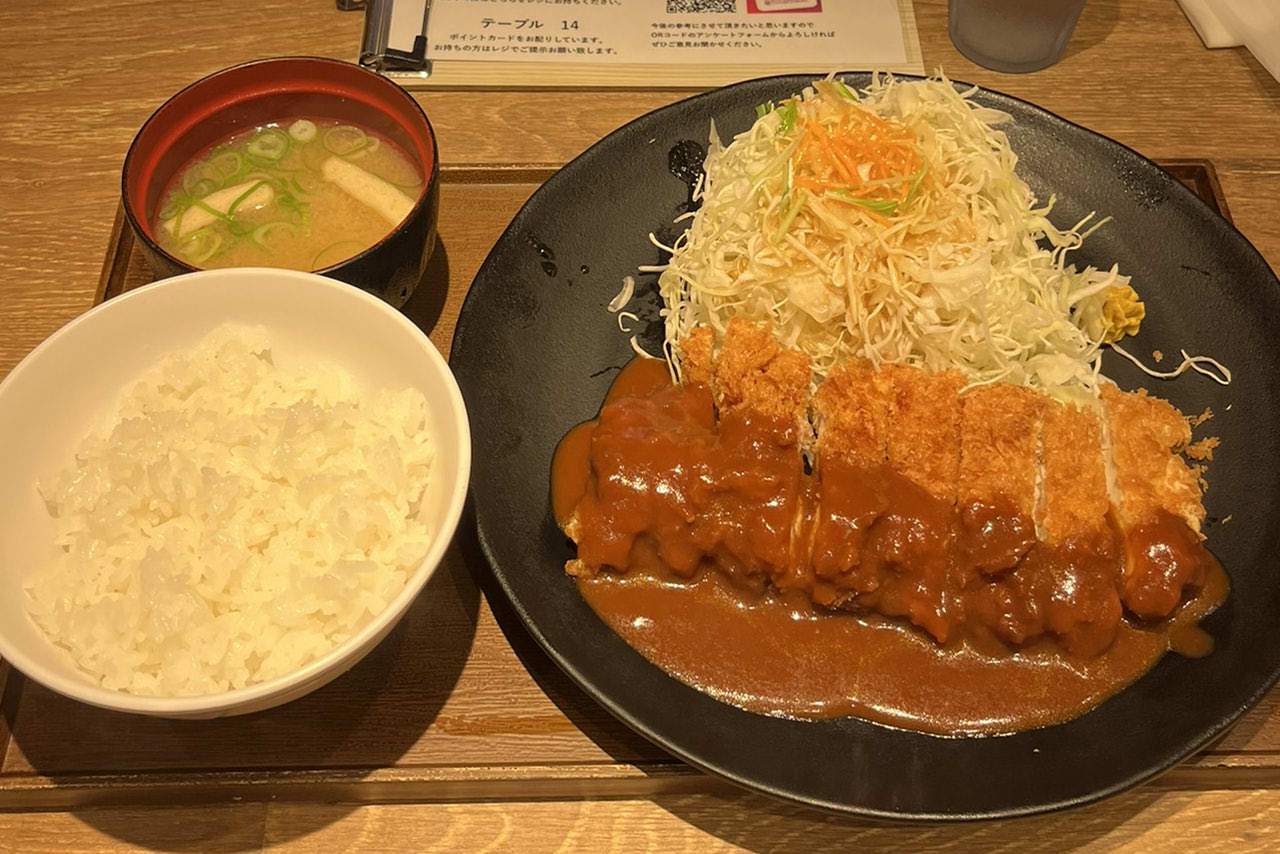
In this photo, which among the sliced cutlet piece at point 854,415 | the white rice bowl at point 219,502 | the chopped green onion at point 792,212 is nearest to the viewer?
the white rice bowl at point 219,502

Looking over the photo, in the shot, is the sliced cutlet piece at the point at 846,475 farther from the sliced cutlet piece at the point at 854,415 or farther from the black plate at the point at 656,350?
the black plate at the point at 656,350

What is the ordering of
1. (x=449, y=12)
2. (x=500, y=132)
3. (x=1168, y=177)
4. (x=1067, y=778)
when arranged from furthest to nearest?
(x=449, y=12)
(x=500, y=132)
(x=1168, y=177)
(x=1067, y=778)

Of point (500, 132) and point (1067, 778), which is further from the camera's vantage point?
point (500, 132)

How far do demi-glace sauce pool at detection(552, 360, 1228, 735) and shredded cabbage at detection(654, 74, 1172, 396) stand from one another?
23.5 inches

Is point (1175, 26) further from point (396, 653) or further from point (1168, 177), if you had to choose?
point (396, 653)

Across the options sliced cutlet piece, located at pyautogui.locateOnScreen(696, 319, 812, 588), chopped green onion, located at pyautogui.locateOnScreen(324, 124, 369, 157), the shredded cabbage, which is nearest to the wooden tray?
sliced cutlet piece, located at pyautogui.locateOnScreen(696, 319, 812, 588)

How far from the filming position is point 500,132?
111 inches

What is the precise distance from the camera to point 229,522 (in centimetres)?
169

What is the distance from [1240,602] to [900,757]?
82 centimetres

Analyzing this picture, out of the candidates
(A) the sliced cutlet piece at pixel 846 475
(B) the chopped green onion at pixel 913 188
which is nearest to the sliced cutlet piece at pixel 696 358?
(A) the sliced cutlet piece at pixel 846 475

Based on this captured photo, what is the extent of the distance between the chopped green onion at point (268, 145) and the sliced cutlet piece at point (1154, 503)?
212 cm

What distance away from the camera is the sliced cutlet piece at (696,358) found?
2.18 metres

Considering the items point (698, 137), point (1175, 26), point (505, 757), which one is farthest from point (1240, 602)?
point (1175, 26)

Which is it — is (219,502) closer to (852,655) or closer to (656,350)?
(656,350)
